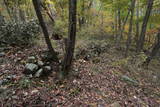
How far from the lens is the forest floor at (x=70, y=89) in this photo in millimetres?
2885

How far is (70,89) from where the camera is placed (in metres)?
3.37

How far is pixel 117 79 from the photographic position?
463 cm

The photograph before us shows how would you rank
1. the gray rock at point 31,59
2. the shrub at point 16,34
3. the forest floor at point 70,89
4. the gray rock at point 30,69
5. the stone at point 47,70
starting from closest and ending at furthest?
the forest floor at point 70,89 → the gray rock at point 30,69 → the stone at point 47,70 → the gray rock at point 31,59 → the shrub at point 16,34

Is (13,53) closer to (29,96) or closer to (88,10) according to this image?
(29,96)

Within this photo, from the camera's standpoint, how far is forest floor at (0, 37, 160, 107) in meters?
2.88

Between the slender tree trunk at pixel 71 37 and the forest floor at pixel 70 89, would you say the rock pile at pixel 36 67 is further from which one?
the slender tree trunk at pixel 71 37

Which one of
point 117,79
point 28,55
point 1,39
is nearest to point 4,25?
point 1,39

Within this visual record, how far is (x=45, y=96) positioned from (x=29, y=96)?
39 centimetres

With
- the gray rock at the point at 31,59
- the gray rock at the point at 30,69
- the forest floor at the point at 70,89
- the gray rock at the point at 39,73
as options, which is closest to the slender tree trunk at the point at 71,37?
the forest floor at the point at 70,89

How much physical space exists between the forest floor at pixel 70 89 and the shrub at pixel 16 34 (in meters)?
0.51

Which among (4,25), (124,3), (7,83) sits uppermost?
(124,3)

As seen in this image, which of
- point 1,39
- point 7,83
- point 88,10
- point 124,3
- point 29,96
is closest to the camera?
point 29,96

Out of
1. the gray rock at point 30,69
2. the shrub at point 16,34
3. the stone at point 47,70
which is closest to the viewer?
the gray rock at point 30,69

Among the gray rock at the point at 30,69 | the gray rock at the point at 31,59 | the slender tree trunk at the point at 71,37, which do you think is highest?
the slender tree trunk at the point at 71,37
